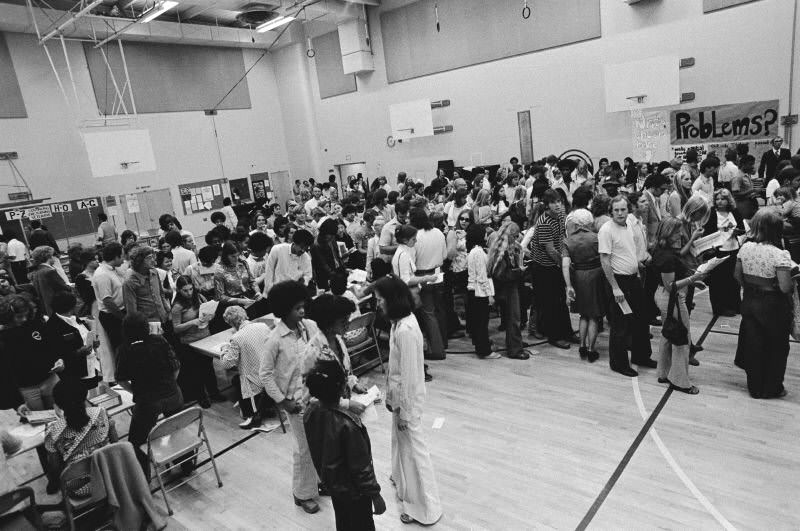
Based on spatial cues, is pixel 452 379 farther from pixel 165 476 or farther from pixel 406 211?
pixel 165 476

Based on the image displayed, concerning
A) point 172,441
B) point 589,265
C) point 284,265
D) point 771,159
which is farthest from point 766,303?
point 771,159

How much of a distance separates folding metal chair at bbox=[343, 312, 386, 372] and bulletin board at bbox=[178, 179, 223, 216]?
1174 centimetres

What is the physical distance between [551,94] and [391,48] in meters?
5.14

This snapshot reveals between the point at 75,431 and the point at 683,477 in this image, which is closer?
the point at 75,431

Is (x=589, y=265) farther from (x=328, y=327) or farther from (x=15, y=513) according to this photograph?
(x=15, y=513)

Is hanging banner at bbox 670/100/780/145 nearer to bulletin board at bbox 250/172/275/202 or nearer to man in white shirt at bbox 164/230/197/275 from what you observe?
man in white shirt at bbox 164/230/197/275

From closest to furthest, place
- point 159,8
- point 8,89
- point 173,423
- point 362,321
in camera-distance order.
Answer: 1. point 173,423
2. point 362,321
3. point 159,8
4. point 8,89

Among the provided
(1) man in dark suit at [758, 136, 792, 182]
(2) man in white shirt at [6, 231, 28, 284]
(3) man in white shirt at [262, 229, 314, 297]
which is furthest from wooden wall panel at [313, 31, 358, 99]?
(3) man in white shirt at [262, 229, 314, 297]

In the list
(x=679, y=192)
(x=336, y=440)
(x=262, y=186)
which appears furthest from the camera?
(x=262, y=186)

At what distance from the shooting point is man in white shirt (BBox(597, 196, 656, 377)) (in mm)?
4695

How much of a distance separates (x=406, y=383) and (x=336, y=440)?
68cm

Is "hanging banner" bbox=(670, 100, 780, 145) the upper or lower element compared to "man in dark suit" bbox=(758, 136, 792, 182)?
upper

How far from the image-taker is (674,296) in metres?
4.38

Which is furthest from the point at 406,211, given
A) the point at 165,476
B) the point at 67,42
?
the point at 67,42
